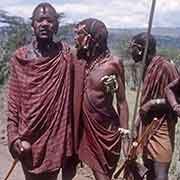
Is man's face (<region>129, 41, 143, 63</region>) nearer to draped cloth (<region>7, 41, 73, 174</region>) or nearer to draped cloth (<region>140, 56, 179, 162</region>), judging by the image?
draped cloth (<region>140, 56, 179, 162</region>)

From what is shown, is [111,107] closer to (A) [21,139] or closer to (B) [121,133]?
(B) [121,133]

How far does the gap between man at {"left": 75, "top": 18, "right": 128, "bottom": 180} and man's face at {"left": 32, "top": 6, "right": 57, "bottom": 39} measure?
0.95ft

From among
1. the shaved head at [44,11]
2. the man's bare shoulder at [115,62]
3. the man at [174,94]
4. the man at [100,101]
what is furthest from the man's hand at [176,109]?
the shaved head at [44,11]

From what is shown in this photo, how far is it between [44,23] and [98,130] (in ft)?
3.15

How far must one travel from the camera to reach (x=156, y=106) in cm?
589

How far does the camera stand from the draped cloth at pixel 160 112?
591cm

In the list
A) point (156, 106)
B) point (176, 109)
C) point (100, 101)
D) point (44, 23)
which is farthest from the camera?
point (156, 106)

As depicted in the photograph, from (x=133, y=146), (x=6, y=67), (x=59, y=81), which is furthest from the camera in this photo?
(x=6, y=67)

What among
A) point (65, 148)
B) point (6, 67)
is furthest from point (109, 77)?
point (6, 67)

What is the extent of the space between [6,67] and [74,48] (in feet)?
35.4

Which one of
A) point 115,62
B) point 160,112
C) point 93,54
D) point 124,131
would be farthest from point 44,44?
point 160,112

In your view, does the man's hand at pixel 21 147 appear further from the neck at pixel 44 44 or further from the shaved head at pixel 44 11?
the shaved head at pixel 44 11

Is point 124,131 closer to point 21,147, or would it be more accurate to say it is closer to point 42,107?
point 42,107

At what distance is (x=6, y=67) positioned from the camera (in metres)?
16.1
